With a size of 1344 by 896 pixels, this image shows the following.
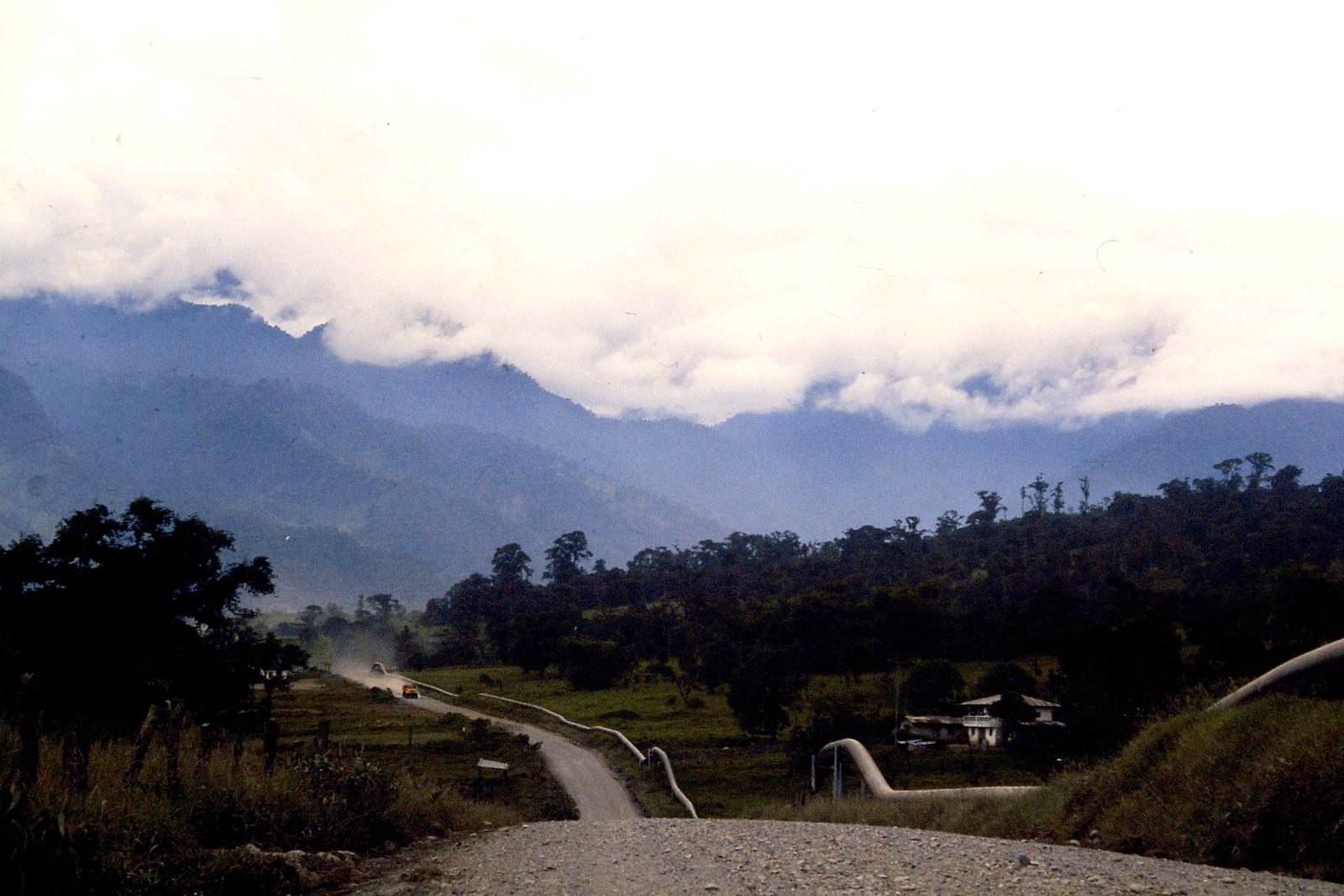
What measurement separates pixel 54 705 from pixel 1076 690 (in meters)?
33.7

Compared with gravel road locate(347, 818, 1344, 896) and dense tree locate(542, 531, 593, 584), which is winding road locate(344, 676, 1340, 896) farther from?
dense tree locate(542, 531, 593, 584)

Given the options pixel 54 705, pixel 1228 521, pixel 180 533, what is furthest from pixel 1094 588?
pixel 54 705

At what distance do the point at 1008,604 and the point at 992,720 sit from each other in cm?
2551

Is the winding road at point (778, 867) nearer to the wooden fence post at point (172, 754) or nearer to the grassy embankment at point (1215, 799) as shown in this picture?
the grassy embankment at point (1215, 799)

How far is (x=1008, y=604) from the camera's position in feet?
213

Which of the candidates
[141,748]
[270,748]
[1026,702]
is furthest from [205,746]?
[1026,702]

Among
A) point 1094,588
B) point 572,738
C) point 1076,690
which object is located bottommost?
point 572,738

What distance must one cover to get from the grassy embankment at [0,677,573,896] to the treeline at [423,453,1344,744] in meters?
9.61

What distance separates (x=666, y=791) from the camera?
33125 millimetres

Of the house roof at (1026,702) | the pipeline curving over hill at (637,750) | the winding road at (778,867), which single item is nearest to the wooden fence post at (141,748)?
the winding road at (778,867)

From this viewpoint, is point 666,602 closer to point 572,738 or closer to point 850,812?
point 572,738

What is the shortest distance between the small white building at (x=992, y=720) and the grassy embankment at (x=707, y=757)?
5.59 ft

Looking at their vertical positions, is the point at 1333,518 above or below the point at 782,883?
above

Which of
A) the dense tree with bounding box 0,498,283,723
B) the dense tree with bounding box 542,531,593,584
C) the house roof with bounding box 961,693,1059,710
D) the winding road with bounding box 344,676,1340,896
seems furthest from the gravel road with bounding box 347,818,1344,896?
the dense tree with bounding box 542,531,593,584
